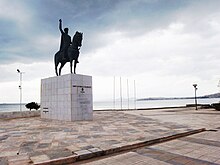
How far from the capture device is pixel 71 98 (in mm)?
12148

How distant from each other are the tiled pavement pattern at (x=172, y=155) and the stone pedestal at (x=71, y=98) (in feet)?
23.3

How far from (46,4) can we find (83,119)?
22.5ft

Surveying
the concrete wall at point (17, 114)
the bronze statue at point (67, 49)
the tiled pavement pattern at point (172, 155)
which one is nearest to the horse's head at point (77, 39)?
the bronze statue at point (67, 49)

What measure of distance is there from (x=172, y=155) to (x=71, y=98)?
8.18m

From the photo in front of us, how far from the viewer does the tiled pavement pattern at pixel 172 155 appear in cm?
446

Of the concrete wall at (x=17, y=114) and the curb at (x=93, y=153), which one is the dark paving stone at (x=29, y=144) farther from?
the concrete wall at (x=17, y=114)

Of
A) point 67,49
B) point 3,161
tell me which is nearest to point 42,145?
point 3,161

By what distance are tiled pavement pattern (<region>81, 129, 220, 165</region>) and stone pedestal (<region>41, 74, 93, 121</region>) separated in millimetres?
7094

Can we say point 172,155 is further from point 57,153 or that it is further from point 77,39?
point 77,39

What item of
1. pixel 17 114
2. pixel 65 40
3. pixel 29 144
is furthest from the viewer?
pixel 17 114

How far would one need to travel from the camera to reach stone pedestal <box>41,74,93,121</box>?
1221 centimetres

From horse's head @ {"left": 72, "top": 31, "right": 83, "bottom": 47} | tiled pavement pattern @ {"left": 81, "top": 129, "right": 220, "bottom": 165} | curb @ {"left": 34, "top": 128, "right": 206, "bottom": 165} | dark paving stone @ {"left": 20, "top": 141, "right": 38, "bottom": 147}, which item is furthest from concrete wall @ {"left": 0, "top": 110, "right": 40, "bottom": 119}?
tiled pavement pattern @ {"left": 81, "top": 129, "right": 220, "bottom": 165}

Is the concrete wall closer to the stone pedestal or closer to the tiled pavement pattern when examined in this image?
the stone pedestal

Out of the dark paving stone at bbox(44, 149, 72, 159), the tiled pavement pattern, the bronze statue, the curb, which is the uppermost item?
the bronze statue
